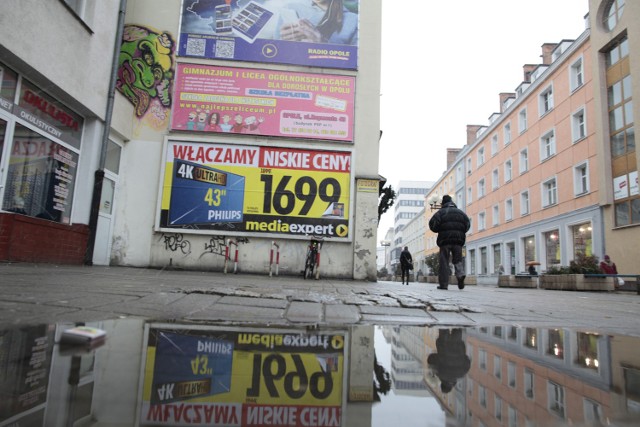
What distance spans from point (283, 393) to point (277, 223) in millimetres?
10715

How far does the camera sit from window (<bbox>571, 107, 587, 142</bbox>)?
2259cm

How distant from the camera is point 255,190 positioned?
39.6ft

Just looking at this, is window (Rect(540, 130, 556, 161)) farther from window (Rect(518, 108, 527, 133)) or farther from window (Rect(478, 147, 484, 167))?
window (Rect(478, 147, 484, 167))

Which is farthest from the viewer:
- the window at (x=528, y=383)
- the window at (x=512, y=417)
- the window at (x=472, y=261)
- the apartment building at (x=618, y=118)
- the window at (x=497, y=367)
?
the window at (x=472, y=261)

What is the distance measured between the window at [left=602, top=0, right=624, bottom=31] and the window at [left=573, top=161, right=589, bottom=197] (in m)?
6.50

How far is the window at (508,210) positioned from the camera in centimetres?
3103

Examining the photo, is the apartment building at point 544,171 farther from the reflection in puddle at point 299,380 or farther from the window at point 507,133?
the reflection in puddle at point 299,380

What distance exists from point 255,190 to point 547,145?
21503 mm

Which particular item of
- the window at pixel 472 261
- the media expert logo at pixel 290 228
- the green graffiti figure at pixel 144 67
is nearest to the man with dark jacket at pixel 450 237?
the media expert logo at pixel 290 228

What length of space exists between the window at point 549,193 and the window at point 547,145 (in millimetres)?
1507

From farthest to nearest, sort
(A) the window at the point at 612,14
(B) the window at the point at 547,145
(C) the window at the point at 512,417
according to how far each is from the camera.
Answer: (B) the window at the point at 547,145, (A) the window at the point at 612,14, (C) the window at the point at 512,417

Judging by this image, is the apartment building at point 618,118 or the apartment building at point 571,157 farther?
the apartment building at point 571,157

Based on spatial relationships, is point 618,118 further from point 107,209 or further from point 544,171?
point 107,209

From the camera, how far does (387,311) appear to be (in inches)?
144
